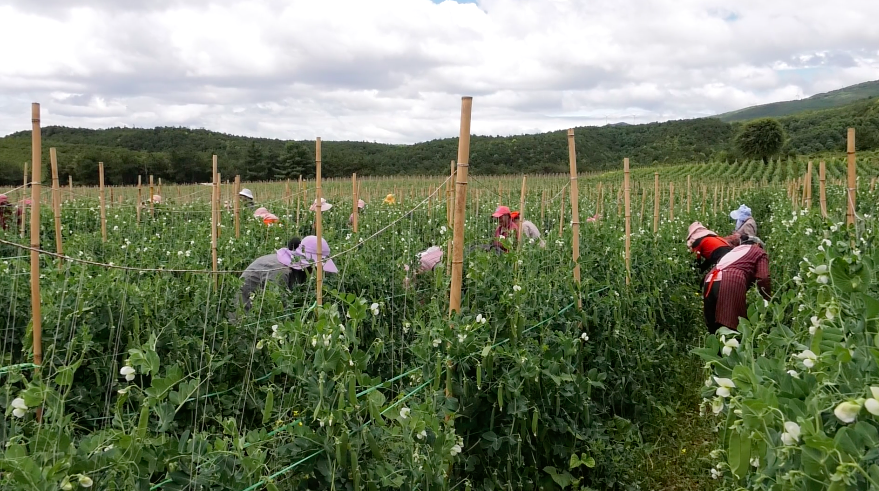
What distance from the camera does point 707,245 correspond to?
6328 mm

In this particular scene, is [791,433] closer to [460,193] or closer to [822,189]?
[460,193]

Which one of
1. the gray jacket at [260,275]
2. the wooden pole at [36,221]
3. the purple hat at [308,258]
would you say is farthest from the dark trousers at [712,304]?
the wooden pole at [36,221]

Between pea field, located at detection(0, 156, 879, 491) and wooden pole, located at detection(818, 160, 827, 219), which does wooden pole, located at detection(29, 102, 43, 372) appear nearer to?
pea field, located at detection(0, 156, 879, 491)

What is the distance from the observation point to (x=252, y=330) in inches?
132

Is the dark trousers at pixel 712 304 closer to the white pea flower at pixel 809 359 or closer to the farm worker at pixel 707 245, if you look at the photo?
the farm worker at pixel 707 245

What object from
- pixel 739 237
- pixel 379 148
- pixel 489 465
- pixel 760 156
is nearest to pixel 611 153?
pixel 760 156

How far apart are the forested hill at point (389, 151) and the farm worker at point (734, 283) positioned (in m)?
45.2

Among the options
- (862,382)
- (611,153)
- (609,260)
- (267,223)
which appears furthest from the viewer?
(611,153)

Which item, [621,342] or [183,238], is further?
[183,238]

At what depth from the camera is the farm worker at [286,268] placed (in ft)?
13.9

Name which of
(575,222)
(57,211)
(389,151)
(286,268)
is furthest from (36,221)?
(389,151)

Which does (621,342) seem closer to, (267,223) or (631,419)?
(631,419)

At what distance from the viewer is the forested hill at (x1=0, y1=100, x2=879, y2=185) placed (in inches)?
1882

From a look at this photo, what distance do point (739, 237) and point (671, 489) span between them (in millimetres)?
4023
